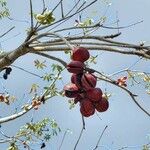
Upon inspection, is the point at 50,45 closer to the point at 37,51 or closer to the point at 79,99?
the point at 37,51

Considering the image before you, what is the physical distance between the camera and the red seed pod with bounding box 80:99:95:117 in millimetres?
2254

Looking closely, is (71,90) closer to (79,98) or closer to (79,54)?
(79,98)

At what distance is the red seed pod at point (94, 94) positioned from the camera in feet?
7.31

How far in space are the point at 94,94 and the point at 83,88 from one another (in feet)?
0.23

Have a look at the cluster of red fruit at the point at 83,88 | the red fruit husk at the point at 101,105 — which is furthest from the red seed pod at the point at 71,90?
the red fruit husk at the point at 101,105

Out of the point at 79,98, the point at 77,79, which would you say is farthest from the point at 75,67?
the point at 79,98

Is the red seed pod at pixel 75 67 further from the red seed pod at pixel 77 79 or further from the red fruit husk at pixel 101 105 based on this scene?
the red fruit husk at pixel 101 105

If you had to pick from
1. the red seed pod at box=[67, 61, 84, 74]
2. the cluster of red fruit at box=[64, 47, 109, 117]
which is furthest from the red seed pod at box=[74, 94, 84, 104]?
the red seed pod at box=[67, 61, 84, 74]

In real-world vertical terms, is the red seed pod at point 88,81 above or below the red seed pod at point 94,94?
above

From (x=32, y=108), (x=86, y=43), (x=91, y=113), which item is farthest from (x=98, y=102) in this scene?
(x=32, y=108)

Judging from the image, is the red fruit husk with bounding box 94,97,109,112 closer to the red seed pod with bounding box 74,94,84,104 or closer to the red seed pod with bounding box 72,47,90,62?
the red seed pod with bounding box 74,94,84,104

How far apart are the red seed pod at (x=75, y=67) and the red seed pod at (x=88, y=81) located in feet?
0.12

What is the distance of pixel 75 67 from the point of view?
7.32 feet

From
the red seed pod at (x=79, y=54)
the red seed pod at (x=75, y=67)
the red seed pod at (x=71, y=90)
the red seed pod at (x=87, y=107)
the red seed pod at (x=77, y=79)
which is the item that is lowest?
the red seed pod at (x=87, y=107)
